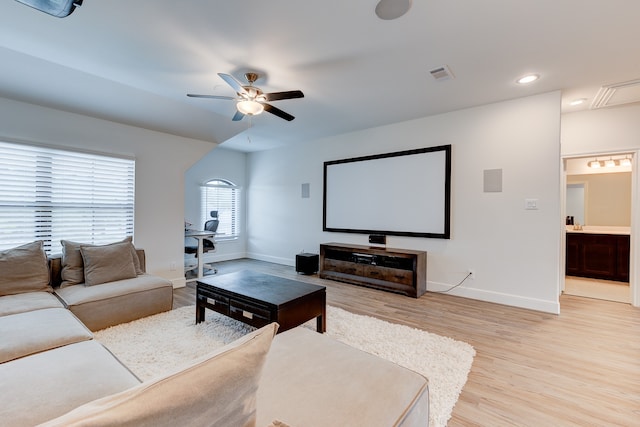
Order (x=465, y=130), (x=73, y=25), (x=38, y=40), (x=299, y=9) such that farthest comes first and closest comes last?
(x=465, y=130), (x=38, y=40), (x=73, y=25), (x=299, y=9)

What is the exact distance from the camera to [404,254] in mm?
4172

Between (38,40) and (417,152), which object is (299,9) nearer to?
(38,40)

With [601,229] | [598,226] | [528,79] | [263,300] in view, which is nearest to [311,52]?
[263,300]

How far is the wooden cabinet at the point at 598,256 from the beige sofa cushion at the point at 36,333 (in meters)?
7.17

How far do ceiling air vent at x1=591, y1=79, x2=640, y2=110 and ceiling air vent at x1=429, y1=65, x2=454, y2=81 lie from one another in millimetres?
1901

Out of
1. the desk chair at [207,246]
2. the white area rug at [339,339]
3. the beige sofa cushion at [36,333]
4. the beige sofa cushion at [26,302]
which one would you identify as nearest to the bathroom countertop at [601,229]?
the white area rug at [339,339]

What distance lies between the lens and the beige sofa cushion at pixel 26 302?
2.25m

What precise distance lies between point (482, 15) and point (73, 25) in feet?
10.6

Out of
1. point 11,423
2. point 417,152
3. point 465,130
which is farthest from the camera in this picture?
point 417,152

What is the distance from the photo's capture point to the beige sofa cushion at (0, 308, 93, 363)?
1.67 m

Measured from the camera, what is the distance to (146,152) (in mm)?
4125

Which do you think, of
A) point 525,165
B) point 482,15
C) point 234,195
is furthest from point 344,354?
point 234,195

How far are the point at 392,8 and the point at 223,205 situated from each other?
5711 millimetres

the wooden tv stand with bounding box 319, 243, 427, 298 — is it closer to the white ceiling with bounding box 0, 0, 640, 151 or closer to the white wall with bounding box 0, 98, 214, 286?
the white ceiling with bounding box 0, 0, 640, 151
